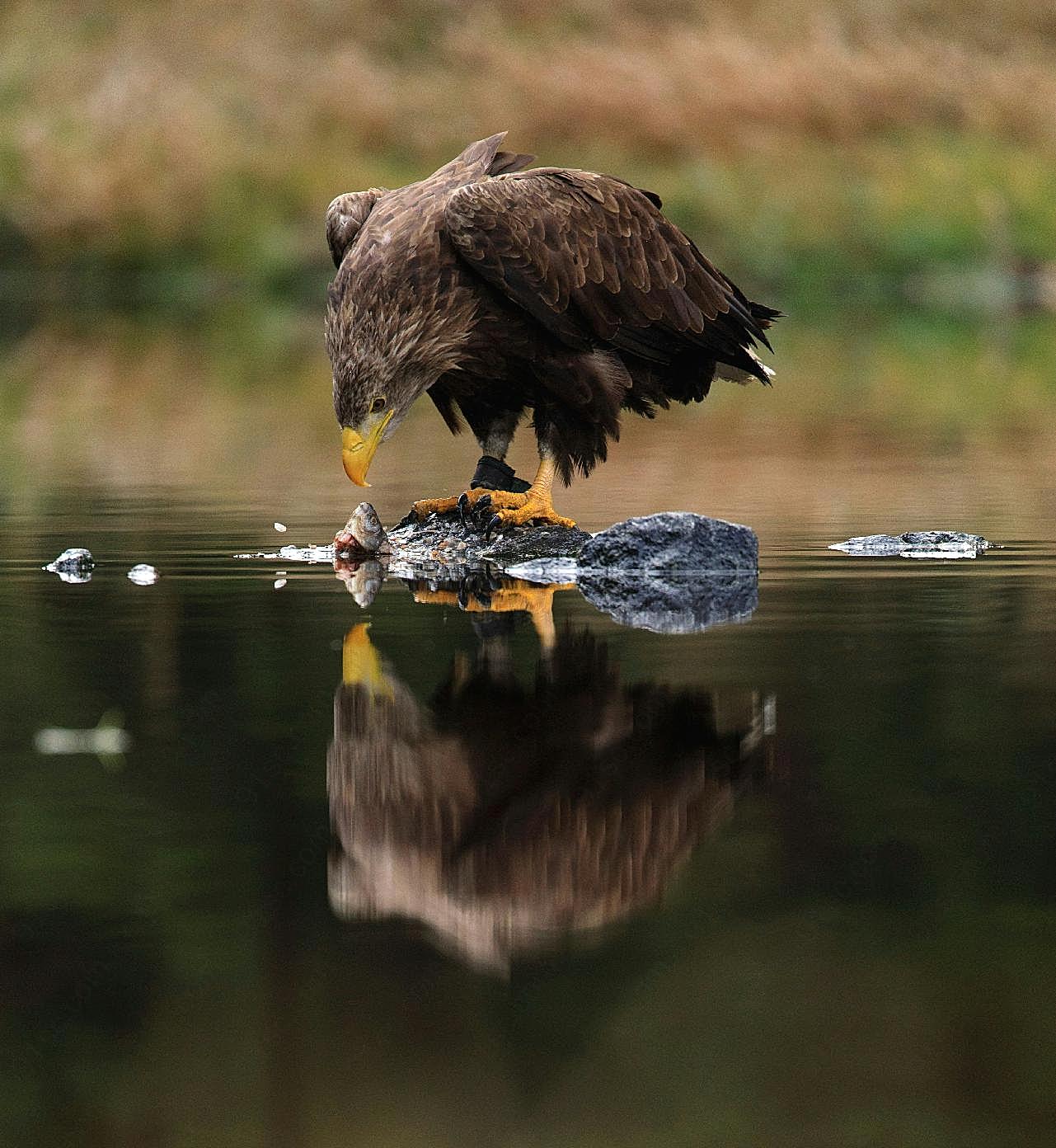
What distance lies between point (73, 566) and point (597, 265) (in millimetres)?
2052

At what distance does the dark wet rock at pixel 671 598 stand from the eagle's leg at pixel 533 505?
0.57 meters

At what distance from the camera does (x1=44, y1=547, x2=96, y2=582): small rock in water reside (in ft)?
22.8

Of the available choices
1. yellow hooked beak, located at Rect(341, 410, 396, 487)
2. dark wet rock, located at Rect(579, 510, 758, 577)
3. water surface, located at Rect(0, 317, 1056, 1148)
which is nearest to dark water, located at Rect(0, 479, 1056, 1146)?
water surface, located at Rect(0, 317, 1056, 1148)

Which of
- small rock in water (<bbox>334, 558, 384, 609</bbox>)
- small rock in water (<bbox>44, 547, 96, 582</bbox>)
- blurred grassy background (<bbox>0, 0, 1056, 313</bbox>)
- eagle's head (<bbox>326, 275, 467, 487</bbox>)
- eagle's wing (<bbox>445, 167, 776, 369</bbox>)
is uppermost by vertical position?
blurred grassy background (<bbox>0, 0, 1056, 313</bbox>)

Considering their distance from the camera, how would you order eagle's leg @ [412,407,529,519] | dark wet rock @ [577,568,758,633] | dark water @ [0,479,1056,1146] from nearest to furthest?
dark water @ [0,479,1056,1146] < dark wet rock @ [577,568,758,633] < eagle's leg @ [412,407,529,519]

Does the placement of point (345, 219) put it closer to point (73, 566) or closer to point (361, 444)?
point (361, 444)

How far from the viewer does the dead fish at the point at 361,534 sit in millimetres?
7566

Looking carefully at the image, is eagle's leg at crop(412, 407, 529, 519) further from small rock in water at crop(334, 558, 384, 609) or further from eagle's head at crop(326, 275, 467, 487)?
eagle's head at crop(326, 275, 467, 487)

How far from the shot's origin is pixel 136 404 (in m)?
15.6

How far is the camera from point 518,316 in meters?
7.52

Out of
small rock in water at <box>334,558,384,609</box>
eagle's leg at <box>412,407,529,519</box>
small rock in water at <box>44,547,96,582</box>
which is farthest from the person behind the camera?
eagle's leg at <box>412,407,529,519</box>

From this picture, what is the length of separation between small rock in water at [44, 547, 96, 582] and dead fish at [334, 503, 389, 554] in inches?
34.1

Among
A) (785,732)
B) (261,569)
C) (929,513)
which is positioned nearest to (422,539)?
(261,569)

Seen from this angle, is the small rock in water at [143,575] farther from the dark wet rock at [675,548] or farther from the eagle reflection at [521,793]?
the eagle reflection at [521,793]
